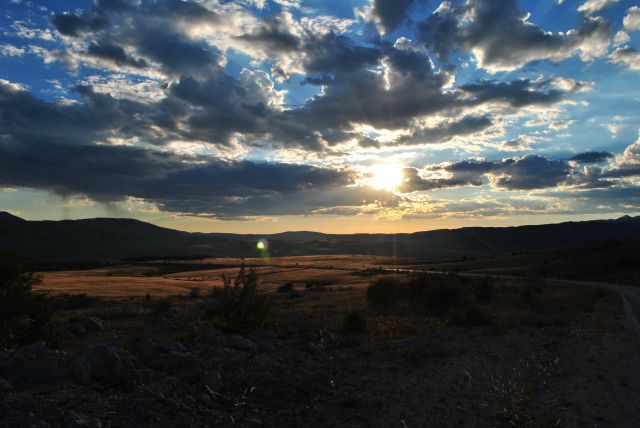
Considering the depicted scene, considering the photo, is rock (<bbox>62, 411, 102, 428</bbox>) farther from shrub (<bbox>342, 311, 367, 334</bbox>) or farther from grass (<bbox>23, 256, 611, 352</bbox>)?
shrub (<bbox>342, 311, 367, 334</bbox>)

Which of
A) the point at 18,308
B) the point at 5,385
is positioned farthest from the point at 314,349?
the point at 18,308

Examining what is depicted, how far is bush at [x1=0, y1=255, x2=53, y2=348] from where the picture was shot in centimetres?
1418

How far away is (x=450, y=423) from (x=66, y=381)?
25.3 feet

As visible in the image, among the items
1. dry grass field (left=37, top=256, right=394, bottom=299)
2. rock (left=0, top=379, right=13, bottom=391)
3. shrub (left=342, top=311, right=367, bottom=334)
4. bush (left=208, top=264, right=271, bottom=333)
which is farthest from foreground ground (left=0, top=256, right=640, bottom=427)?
dry grass field (left=37, top=256, right=394, bottom=299)

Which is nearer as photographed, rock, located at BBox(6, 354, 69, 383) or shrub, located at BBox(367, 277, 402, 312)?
rock, located at BBox(6, 354, 69, 383)

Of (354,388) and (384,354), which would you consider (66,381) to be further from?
(384,354)

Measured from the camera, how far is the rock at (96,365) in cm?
928

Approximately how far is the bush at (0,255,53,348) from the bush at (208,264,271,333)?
6.05 meters

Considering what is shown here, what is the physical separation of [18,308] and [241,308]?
7499 mm

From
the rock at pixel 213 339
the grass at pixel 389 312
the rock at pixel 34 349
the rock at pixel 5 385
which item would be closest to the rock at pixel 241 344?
the rock at pixel 213 339

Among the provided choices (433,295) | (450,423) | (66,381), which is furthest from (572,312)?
(66,381)

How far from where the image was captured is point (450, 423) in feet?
29.8

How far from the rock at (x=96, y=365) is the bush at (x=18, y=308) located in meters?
5.91

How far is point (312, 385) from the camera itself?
11328 mm
